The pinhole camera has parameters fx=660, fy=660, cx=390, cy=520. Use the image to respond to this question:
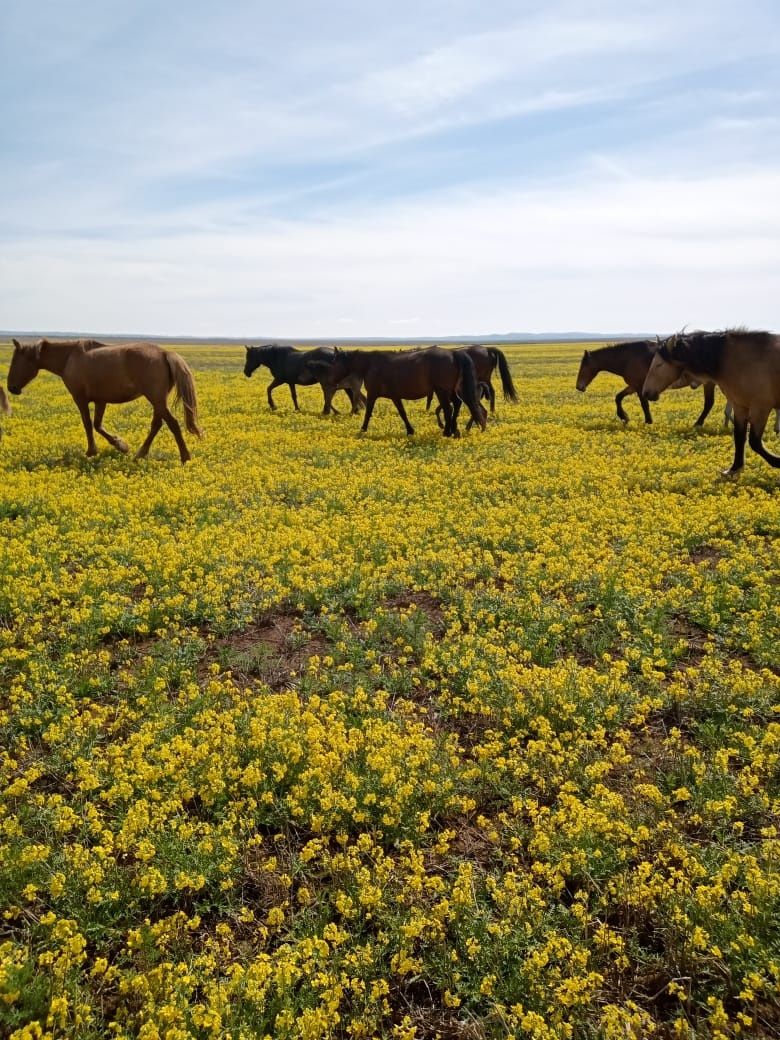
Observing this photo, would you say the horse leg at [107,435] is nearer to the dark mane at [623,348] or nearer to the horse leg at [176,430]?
the horse leg at [176,430]

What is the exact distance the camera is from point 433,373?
17.0m

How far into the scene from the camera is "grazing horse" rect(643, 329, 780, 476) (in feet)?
38.1

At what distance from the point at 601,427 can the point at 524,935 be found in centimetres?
1708

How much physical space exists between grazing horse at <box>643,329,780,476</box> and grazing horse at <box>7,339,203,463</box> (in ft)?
32.7

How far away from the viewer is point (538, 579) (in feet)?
26.1

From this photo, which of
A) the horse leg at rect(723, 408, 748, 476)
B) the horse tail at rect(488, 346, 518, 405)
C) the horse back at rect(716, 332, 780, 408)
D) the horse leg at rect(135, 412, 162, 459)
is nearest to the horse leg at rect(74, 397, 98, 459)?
the horse leg at rect(135, 412, 162, 459)

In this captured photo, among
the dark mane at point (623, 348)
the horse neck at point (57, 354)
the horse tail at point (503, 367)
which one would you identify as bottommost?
the horse neck at point (57, 354)

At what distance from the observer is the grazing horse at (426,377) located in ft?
55.4

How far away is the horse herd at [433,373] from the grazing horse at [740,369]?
0.7 inches

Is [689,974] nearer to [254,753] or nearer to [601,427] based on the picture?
[254,753]

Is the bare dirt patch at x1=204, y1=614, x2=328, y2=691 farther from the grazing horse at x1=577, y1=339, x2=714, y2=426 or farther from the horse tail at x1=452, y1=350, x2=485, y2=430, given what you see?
the grazing horse at x1=577, y1=339, x2=714, y2=426

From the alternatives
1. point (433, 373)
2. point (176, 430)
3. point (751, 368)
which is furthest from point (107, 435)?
point (751, 368)

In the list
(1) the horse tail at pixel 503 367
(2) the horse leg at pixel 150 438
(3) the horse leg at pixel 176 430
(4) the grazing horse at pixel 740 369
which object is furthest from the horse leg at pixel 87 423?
(4) the grazing horse at pixel 740 369

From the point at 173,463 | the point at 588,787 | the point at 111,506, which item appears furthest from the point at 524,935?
the point at 173,463
